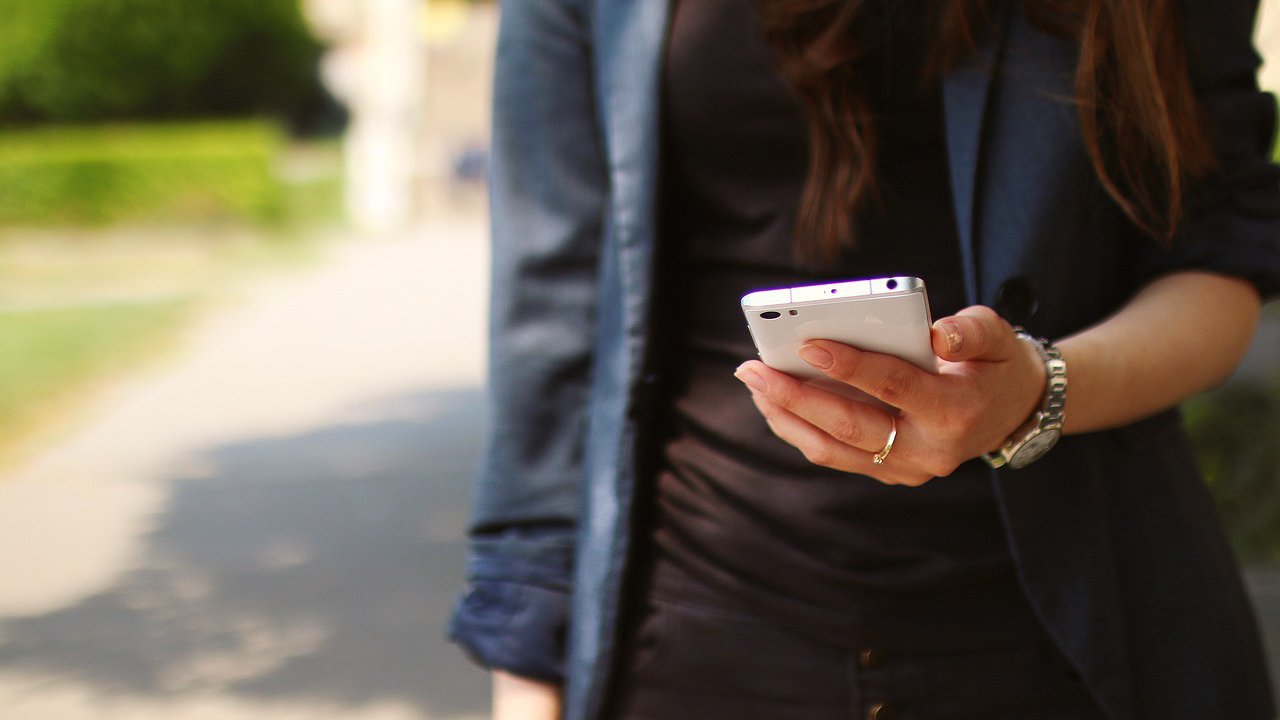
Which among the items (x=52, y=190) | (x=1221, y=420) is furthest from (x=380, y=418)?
(x=52, y=190)

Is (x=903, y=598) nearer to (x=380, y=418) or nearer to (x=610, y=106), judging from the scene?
(x=610, y=106)

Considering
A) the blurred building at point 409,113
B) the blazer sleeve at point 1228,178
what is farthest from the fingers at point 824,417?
the blurred building at point 409,113

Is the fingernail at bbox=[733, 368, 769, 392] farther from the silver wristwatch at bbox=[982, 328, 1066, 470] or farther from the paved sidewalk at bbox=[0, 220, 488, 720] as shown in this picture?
the paved sidewalk at bbox=[0, 220, 488, 720]

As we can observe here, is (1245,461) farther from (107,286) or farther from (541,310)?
(107,286)

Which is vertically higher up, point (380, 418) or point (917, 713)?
point (917, 713)

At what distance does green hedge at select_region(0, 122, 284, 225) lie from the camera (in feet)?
61.0

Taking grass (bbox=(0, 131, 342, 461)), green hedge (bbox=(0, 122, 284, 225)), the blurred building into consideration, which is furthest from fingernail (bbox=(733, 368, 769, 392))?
the blurred building

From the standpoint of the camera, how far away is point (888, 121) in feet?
4.29

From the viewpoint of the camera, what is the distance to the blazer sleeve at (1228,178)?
124cm

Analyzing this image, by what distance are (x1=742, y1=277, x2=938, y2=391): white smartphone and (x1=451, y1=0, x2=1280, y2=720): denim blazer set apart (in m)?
0.28

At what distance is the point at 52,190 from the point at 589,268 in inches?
766

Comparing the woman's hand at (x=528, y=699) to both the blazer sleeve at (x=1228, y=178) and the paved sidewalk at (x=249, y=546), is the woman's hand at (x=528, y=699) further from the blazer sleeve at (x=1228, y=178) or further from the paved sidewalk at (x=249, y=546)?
the paved sidewalk at (x=249, y=546)

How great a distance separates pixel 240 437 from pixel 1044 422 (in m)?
6.82

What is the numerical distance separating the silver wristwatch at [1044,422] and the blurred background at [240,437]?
3.26 meters
